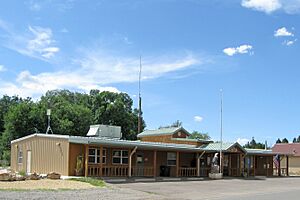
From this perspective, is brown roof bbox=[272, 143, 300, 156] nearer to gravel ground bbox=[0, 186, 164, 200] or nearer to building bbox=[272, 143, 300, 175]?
building bbox=[272, 143, 300, 175]

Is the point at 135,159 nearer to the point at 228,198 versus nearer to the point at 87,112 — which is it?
the point at 228,198

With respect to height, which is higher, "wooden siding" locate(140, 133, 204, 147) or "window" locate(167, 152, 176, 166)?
"wooden siding" locate(140, 133, 204, 147)

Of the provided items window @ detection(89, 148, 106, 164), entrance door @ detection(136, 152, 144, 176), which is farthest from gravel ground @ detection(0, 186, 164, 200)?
entrance door @ detection(136, 152, 144, 176)

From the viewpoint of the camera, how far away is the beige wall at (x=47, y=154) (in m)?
31.0

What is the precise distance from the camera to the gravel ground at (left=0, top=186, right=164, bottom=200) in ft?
60.7

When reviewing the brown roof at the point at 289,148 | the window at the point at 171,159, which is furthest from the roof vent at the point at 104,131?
the brown roof at the point at 289,148

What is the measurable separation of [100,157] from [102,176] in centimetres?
128

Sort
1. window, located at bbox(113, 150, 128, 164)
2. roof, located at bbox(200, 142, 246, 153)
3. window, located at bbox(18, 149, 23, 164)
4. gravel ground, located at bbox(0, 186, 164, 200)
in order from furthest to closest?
roof, located at bbox(200, 142, 246, 153) < window, located at bbox(18, 149, 23, 164) < window, located at bbox(113, 150, 128, 164) < gravel ground, located at bbox(0, 186, 164, 200)

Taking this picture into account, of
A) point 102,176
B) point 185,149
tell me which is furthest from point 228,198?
point 185,149

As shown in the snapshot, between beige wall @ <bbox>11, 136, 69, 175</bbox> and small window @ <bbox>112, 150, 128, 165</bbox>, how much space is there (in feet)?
13.4

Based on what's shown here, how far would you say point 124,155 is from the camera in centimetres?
3425

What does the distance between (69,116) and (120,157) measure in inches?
1426

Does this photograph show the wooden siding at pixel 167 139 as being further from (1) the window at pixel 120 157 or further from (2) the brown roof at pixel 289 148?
(2) the brown roof at pixel 289 148

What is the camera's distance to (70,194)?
65.7ft
